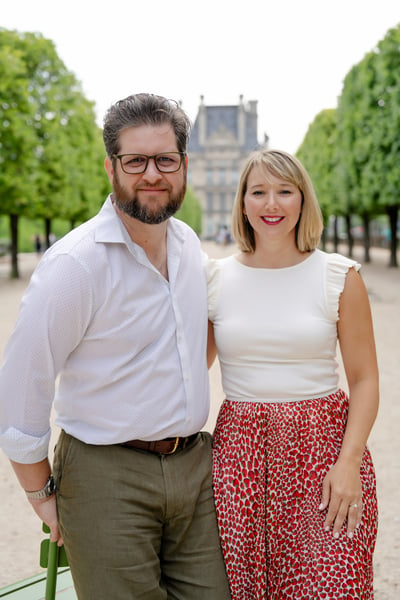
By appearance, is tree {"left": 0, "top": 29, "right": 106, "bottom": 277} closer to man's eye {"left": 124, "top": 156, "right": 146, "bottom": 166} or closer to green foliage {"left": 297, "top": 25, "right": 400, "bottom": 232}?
green foliage {"left": 297, "top": 25, "right": 400, "bottom": 232}

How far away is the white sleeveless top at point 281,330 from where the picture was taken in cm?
221

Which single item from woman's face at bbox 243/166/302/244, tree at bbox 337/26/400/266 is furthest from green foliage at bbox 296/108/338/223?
woman's face at bbox 243/166/302/244

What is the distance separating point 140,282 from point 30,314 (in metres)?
0.35

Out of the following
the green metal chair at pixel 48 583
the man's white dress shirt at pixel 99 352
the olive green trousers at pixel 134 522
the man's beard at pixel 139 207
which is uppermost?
the man's beard at pixel 139 207

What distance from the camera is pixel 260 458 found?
7.08ft

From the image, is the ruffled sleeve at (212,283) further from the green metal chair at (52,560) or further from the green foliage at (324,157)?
the green foliage at (324,157)

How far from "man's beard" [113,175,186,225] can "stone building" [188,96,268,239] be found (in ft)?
278

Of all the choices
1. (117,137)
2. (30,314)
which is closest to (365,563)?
(30,314)

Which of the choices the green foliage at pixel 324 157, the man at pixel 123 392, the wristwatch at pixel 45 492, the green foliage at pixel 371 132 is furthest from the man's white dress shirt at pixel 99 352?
the green foliage at pixel 324 157

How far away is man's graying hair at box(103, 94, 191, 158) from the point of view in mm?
1989

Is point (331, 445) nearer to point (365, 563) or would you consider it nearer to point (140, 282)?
point (365, 563)

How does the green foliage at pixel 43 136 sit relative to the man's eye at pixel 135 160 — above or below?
above

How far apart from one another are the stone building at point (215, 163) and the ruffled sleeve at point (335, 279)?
8441 cm

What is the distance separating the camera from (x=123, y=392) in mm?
2012
